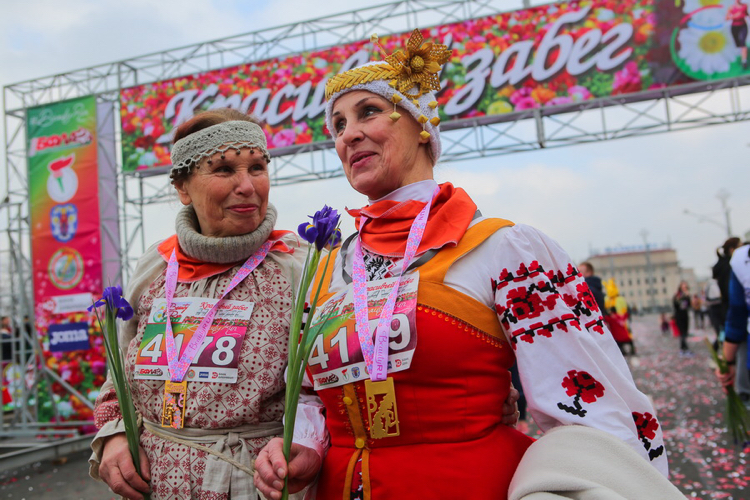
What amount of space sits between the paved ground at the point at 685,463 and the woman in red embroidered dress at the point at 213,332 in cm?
346

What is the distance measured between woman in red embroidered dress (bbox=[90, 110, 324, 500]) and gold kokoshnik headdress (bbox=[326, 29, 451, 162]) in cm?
55

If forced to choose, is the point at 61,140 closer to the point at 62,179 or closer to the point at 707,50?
the point at 62,179

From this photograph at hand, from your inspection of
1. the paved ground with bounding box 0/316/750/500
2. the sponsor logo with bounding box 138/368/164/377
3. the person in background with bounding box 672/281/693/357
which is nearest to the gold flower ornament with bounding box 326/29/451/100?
the sponsor logo with bounding box 138/368/164/377

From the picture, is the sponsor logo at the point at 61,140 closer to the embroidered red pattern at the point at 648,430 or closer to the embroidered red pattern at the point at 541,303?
the embroidered red pattern at the point at 541,303

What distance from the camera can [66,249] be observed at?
746 cm

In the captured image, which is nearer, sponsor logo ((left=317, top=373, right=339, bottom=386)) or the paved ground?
sponsor logo ((left=317, top=373, right=339, bottom=386))

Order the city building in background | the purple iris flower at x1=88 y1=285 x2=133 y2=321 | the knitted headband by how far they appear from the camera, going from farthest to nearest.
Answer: the city building in background, the knitted headband, the purple iris flower at x1=88 y1=285 x2=133 y2=321

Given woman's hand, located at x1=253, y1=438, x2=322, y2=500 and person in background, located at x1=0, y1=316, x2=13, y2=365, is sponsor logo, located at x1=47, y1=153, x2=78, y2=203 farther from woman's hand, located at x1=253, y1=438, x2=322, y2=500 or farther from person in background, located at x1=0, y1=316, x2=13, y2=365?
woman's hand, located at x1=253, y1=438, x2=322, y2=500

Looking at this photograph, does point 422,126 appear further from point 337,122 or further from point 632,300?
point 632,300

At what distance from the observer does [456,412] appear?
1.31m

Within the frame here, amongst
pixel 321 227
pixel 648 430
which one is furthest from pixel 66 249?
pixel 648 430

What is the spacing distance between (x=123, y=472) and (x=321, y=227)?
3.35 feet

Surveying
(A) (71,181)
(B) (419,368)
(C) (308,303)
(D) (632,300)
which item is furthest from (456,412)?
(D) (632,300)

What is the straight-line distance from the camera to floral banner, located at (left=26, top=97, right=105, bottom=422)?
7.34m
